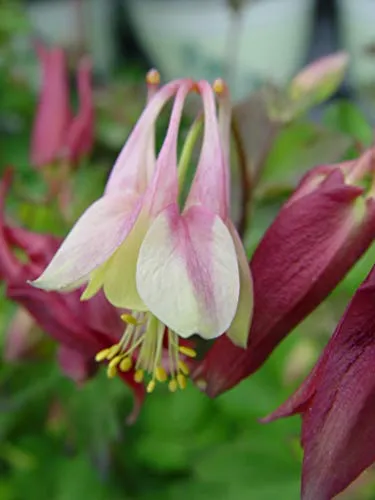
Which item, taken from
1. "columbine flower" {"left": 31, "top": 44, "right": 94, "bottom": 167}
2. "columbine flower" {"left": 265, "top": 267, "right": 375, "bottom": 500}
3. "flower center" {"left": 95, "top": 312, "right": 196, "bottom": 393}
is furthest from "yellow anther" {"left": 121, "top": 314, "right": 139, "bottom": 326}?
"columbine flower" {"left": 31, "top": 44, "right": 94, "bottom": 167}

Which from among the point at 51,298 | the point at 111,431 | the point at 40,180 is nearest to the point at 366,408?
the point at 51,298

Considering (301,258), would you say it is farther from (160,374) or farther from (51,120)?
(51,120)

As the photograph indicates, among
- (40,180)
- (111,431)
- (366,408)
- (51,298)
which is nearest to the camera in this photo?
(366,408)

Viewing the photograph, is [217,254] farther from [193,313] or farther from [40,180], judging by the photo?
[40,180]

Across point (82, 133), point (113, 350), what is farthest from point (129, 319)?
point (82, 133)

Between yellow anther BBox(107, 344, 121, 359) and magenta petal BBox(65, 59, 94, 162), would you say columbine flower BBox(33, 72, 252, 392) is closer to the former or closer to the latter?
yellow anther BBox(107, 344, 121, 359)

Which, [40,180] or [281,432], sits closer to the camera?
[281,432]

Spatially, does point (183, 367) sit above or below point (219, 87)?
below
